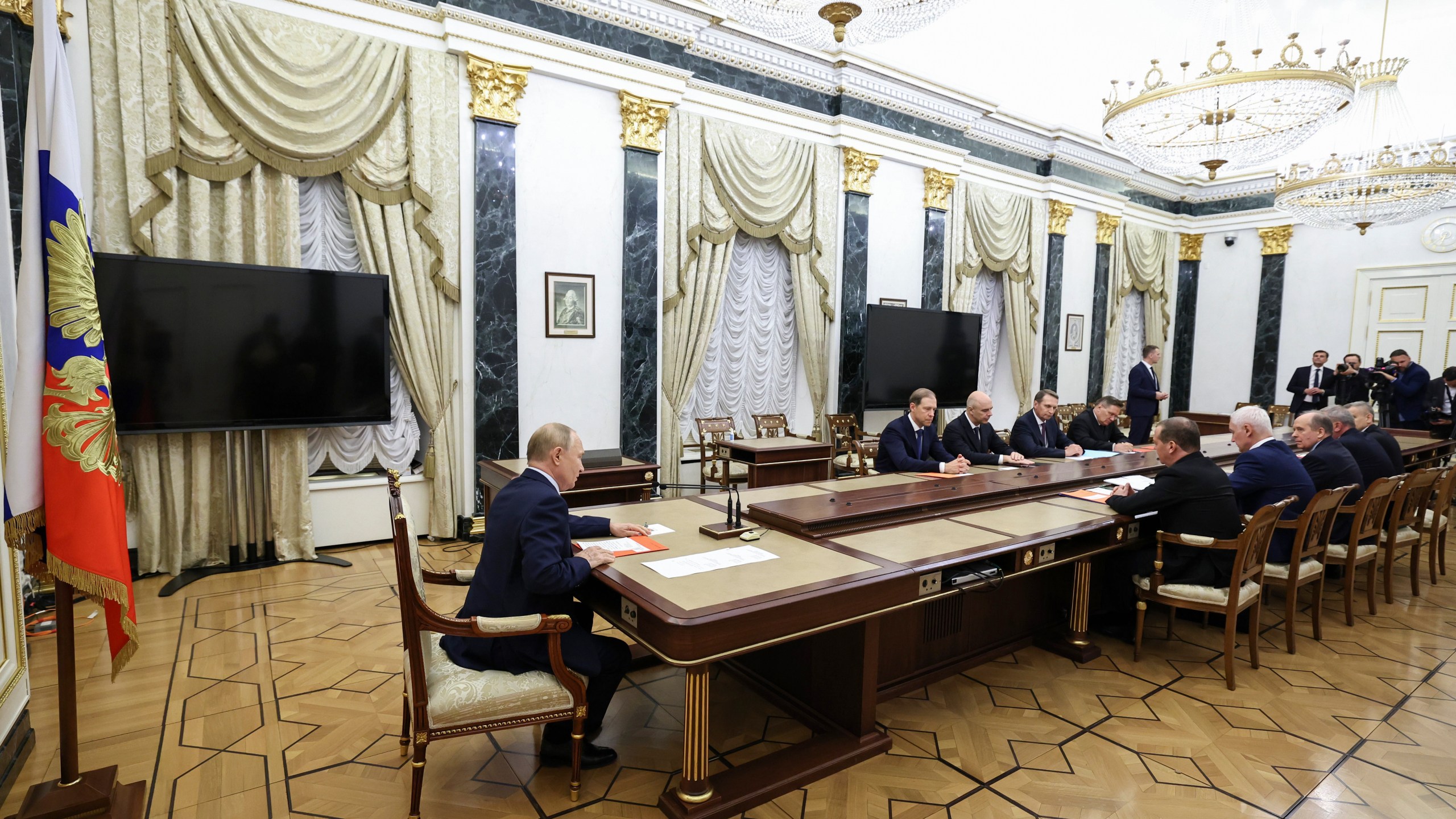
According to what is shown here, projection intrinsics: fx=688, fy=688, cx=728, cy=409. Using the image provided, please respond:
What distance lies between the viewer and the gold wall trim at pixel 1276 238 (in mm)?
11055

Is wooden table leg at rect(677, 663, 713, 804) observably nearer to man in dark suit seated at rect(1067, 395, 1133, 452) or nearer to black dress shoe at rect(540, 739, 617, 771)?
black dress shoe at rect(540, 739, 617, 771)

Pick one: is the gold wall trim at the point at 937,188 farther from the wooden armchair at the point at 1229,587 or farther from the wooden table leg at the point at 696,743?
the wooden table leg at the point at 696,743

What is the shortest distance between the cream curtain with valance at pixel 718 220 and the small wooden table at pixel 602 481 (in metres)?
1.80

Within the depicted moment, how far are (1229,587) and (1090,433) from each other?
2768mm

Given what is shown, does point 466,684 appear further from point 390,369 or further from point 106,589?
point 390,369

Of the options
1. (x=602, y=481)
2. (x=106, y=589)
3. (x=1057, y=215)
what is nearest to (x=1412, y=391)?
(x=1057, y=215)

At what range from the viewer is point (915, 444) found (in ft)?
16.9

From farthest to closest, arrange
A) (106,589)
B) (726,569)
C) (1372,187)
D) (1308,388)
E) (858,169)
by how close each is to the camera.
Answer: (1308,388) < (858,169) < (1372,187) < (726,569) < (106,589)

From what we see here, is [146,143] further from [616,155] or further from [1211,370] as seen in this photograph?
[1211,370]

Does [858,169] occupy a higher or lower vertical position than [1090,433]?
higher

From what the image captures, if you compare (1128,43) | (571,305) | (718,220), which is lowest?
(571,305)

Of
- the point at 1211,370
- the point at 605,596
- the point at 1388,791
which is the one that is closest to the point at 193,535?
the point at 605,596

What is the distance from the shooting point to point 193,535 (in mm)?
4676

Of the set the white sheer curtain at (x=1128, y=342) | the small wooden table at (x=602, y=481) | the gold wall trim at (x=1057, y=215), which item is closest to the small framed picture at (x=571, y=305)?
the small wooden table at (x=602, y=481)
